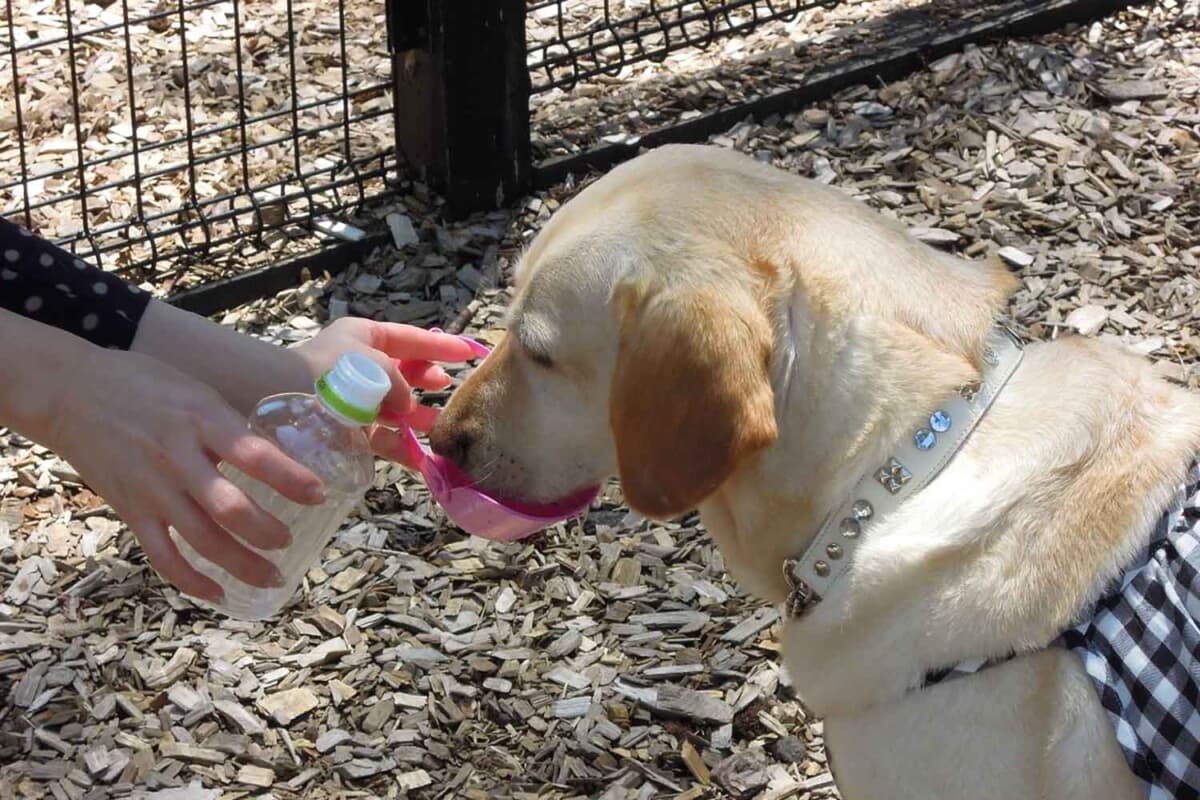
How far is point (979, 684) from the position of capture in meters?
2.45

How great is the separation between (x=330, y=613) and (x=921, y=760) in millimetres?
1858

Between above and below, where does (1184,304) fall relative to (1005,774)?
below

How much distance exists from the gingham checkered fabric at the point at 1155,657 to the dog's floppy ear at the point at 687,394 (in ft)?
1.72

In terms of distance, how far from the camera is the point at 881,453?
8.11ft

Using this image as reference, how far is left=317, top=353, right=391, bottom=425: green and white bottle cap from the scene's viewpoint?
2.38 meters

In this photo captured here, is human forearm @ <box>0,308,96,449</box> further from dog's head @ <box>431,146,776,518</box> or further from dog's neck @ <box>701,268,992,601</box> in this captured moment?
dog's neck @ <box>701,268,992,601</box>

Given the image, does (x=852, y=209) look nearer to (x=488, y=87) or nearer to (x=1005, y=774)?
(x=1005, y=774)

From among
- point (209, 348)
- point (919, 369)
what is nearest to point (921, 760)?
point (919, 369)

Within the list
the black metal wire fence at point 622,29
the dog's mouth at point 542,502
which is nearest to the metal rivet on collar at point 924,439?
the dog's mouth at point 542,502

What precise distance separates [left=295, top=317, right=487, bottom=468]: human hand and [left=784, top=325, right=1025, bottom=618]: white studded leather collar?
76cm

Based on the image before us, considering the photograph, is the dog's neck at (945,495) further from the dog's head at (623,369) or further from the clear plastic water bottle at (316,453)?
the clear plastic water bottle at (316,453)

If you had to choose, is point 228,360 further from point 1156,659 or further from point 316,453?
point 1156,659

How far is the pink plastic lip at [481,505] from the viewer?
2.81 metres

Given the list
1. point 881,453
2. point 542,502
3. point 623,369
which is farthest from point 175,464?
point 881,453
